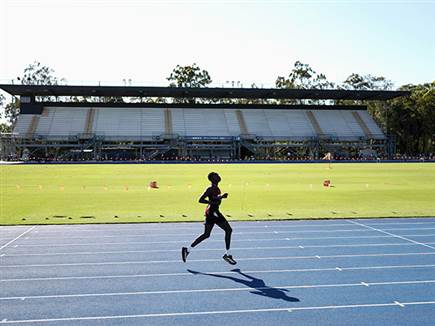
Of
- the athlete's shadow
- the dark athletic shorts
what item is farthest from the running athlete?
the athlete's shadow

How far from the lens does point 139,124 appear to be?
7769 cm

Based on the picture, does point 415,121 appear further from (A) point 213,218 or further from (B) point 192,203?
(A) point 213,218

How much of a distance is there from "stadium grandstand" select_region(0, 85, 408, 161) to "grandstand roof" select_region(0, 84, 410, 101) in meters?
0.16

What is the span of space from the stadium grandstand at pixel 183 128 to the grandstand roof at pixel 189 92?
156mm

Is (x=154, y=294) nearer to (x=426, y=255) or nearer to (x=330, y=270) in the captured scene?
(x=330, y=270)

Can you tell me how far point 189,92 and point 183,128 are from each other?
614cm

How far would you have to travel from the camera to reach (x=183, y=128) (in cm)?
7806

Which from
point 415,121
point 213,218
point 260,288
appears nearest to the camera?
point 260,288

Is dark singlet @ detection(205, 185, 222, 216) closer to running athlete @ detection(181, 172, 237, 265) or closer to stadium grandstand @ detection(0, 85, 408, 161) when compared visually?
running athlete @ detection(181, 172, 237, 265)

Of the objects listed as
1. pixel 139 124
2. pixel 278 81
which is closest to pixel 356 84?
pixel 278 81

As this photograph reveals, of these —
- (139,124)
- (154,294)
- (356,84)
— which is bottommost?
(154,294)

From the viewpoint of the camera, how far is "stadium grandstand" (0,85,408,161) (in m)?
74.2

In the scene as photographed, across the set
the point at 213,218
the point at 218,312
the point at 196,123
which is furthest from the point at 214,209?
the point at 196,123

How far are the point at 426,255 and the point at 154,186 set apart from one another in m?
18.4
